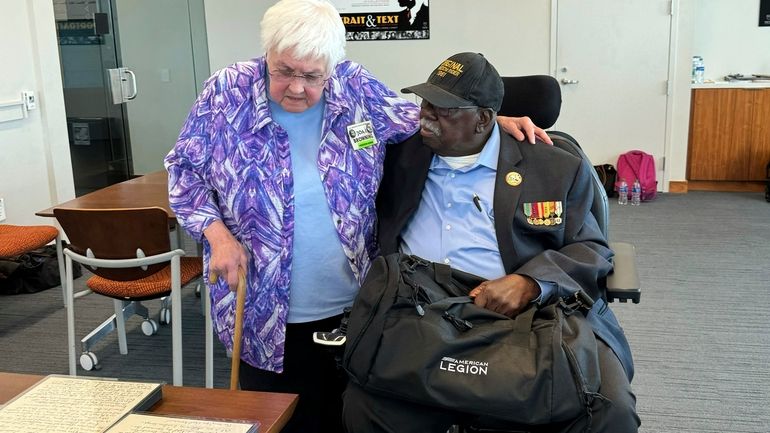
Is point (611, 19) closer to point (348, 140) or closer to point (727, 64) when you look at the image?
point (727, 64)

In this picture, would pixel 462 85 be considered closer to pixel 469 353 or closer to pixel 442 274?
pixel 442 274

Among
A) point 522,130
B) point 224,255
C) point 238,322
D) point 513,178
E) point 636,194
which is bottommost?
point 636,194

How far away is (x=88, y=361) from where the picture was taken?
10.7ft

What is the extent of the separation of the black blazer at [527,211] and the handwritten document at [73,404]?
79 centimetres

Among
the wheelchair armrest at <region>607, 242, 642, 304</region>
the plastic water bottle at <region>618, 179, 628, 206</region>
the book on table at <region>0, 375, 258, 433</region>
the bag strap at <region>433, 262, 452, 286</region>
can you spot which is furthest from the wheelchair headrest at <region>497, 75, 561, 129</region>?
the plastic water bottle at <region>618, 179, 628, 206</region>

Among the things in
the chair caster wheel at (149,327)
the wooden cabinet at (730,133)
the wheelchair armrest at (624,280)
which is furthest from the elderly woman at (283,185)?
the wooden cabinet at (730,133)

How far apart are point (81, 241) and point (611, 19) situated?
5.16 m

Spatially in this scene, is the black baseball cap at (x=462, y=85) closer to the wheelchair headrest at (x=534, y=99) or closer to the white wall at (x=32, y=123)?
the wheelchair headrest at (x=534, y=99)

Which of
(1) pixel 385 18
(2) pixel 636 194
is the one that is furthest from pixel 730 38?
(1) pixel 385 18

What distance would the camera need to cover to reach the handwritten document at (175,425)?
3.90ft

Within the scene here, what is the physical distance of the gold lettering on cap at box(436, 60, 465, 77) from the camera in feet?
6.18

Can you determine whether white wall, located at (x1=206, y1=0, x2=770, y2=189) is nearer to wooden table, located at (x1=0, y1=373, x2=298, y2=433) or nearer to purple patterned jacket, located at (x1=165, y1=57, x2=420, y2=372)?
purple patterned jacket, located at (x1=165, y1=57, x2=420, y2=372)

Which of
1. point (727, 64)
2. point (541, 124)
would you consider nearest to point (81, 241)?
point (541, 124)

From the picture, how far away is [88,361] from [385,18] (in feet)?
14.7
